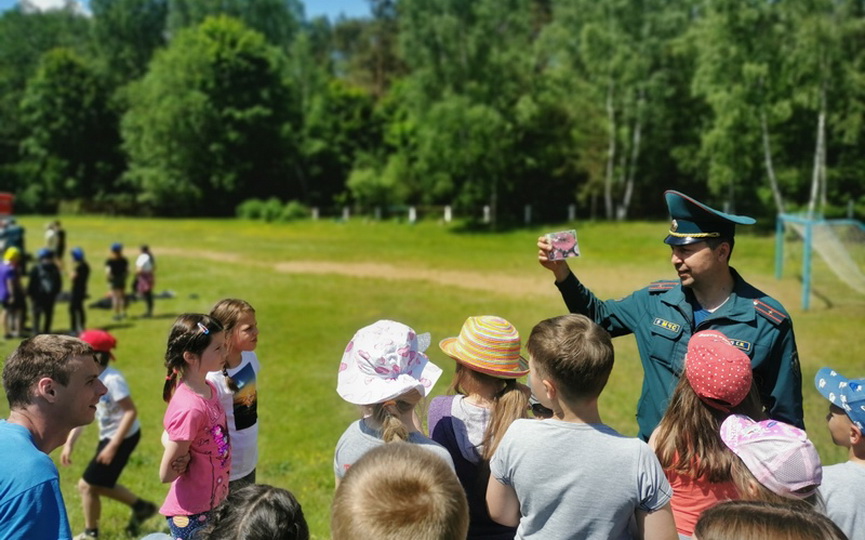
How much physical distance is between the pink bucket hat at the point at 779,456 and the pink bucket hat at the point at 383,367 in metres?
1.31

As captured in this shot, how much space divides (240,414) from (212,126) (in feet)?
175

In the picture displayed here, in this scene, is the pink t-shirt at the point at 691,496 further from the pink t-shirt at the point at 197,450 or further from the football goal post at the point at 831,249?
the football goal post at the point at 831,249

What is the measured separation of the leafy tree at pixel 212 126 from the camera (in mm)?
52531

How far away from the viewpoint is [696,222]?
3475 millimetres

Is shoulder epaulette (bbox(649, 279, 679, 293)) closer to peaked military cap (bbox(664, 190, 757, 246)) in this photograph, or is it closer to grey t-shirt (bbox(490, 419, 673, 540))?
peaked military cap (bbox(664, 190, 757, 246))

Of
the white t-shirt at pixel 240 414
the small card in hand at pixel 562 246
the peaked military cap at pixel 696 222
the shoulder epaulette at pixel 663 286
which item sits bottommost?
the white t-shirt at pixel 240 414

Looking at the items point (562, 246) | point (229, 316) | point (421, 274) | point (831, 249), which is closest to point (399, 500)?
point (562, 246)

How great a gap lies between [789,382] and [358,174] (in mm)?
46457

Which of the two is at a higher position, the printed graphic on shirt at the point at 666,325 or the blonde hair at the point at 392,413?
the printed graphic on shirt at the point at 666,325

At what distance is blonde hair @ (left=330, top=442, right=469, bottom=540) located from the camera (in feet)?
6.51

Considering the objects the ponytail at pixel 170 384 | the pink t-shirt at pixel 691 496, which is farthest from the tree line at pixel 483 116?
the ponytail at pixel 170 384

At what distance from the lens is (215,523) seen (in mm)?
2164

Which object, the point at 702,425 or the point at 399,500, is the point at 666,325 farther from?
the point at 399,500

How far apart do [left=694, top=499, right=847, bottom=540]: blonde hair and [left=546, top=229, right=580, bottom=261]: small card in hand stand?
1.74 metres
